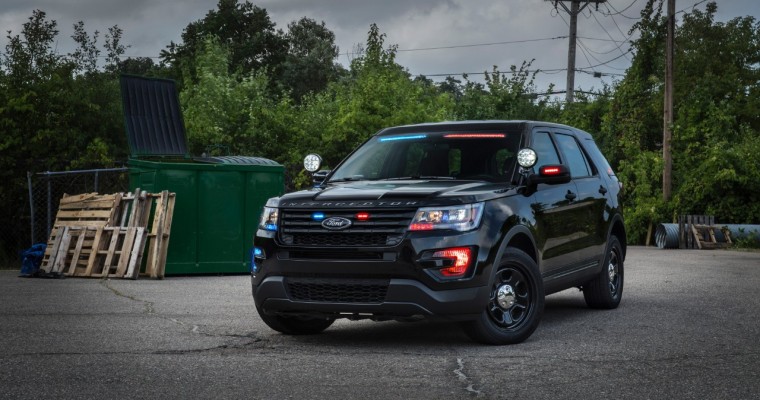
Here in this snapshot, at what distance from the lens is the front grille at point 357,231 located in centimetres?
772

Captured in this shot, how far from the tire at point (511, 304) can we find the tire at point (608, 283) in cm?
239

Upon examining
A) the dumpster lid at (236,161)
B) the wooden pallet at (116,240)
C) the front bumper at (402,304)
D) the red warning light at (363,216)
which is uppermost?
the dumpster lid at (236,161)

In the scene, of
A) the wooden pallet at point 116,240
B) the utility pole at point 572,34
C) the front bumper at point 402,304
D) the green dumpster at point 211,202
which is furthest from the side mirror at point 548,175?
the utility pole at point 572,34

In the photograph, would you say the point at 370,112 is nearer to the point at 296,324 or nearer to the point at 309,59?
the point at 296,324

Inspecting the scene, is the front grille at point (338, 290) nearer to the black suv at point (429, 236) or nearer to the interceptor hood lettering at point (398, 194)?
the black suv at point (429, 236)

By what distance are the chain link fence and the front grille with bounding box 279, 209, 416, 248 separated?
11020 mm

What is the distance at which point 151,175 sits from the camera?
1627cm

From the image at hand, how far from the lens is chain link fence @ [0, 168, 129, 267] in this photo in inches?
725

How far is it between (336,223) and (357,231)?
0.18m

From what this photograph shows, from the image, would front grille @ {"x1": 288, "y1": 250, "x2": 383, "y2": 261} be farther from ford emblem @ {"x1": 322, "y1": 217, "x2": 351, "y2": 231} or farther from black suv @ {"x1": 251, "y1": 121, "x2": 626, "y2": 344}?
ford emblem @ {"x1": 322, "y1": 217, "x2": 351, "y2": 231}

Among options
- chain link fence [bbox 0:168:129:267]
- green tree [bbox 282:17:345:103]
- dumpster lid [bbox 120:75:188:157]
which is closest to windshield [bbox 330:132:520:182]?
dumpster lid [bbox 120:75:188:157]

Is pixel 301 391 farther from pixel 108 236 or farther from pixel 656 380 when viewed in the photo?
pixel 108 236

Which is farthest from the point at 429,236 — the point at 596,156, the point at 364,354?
the point at 596,156

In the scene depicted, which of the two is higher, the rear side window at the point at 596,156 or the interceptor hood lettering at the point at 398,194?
the rear side window at the point at 596,156
